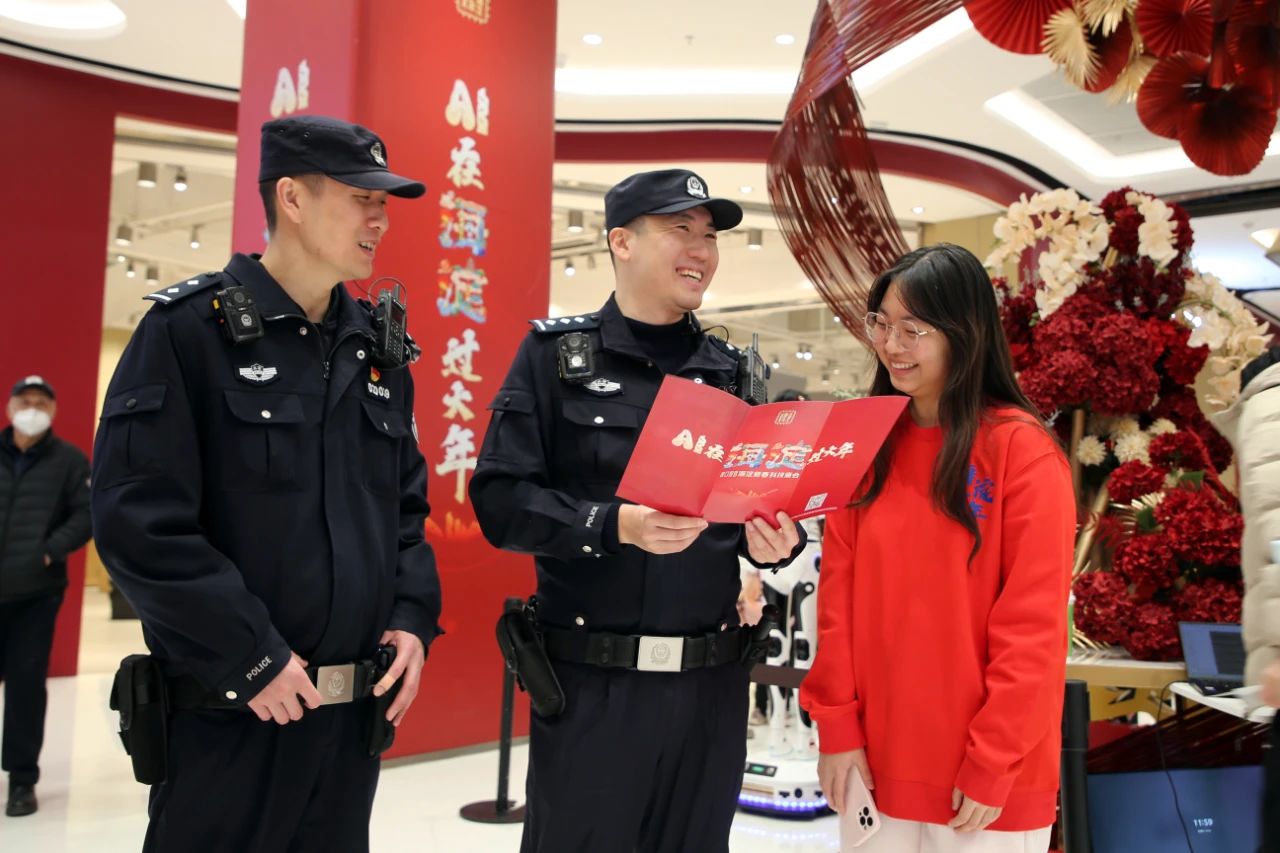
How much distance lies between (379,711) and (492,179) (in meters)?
3.60

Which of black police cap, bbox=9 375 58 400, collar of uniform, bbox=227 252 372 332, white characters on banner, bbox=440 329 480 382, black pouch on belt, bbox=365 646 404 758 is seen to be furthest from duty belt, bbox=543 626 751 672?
black police cap, bbox=9 375 58 400

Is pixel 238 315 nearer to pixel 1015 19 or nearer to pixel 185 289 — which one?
pixel 185 289

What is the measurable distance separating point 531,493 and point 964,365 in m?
0.75

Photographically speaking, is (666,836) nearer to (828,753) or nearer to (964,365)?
(828,753)

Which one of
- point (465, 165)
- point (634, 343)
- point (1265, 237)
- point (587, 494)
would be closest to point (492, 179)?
point (465, 165)

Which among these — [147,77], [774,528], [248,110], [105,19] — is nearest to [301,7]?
[248,110]

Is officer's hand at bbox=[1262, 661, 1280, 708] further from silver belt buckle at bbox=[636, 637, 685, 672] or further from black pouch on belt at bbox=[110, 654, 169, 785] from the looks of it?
black pouch on belt at bbox=[110, 654, 169, 785]

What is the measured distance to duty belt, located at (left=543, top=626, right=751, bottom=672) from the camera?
1836 mm

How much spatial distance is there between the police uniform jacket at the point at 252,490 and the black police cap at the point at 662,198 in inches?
20.5

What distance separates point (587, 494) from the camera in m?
1.95

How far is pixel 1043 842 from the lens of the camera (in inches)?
66.4

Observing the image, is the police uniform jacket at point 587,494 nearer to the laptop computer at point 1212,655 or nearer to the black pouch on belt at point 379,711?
the black pouch on belt at point 379,711

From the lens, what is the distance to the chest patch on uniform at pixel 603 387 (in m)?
1.96

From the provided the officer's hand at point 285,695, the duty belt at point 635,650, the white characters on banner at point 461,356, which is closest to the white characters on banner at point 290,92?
the white characters on banner at point 461,356
